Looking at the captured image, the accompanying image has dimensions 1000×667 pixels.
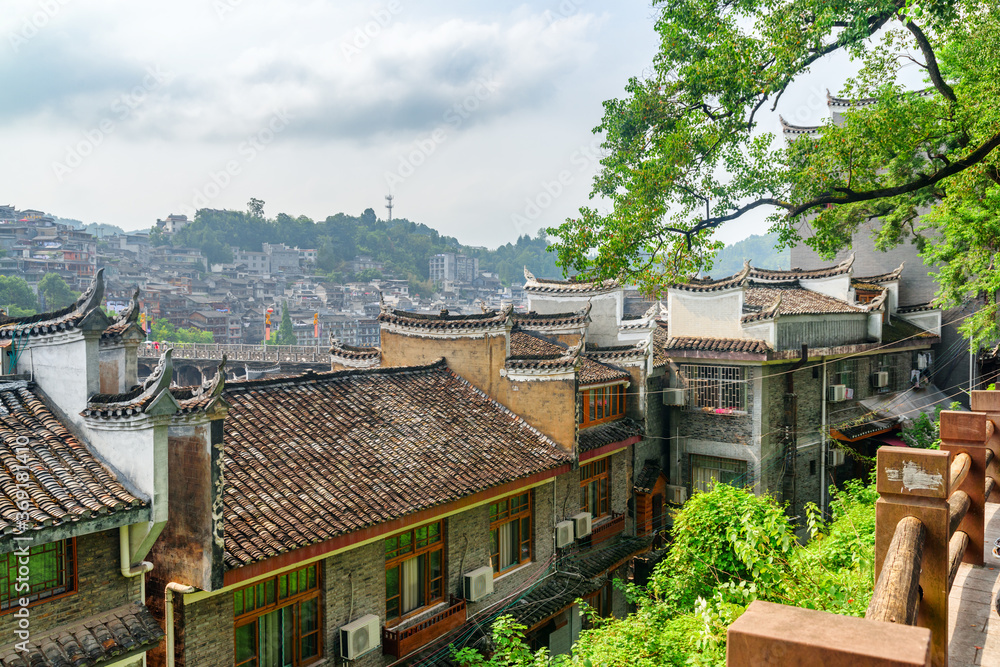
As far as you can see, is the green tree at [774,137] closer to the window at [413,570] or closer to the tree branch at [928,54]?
the tree branch at [928,54]

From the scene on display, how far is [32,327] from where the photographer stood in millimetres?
7879

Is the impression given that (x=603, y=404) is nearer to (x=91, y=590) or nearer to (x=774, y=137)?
(x=774, y=137)

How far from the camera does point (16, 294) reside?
62.9 m

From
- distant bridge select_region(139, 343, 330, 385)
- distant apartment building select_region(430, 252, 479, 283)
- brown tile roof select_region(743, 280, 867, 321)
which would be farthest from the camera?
distant apartment building select_region(430, 252, 479, 283)

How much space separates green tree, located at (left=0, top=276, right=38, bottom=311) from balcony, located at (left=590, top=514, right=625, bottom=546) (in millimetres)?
64833

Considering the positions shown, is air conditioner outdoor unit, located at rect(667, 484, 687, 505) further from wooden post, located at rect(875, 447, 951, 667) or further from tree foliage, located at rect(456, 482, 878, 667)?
wooden post, located at rect(875, 447, 951, 667)

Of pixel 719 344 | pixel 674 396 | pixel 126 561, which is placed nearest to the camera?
pixel 126 561

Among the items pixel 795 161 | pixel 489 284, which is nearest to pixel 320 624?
pixel 795 161

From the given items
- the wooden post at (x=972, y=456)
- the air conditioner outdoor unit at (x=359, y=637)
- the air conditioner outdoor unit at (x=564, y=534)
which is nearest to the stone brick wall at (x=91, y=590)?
the air conditioner outdoor unit at (x=359, y=637)

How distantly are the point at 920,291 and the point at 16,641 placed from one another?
29.5m

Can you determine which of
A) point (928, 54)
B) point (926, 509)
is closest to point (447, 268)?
point (928, 54)

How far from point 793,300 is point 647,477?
305 inches

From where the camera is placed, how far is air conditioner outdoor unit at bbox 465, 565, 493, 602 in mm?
11570

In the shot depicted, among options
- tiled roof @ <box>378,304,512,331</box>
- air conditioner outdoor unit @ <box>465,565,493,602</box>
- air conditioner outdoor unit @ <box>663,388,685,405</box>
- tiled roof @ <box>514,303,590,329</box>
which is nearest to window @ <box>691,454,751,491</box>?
air conditioner outdoor unit @ <box>663,388,685,405</box>
